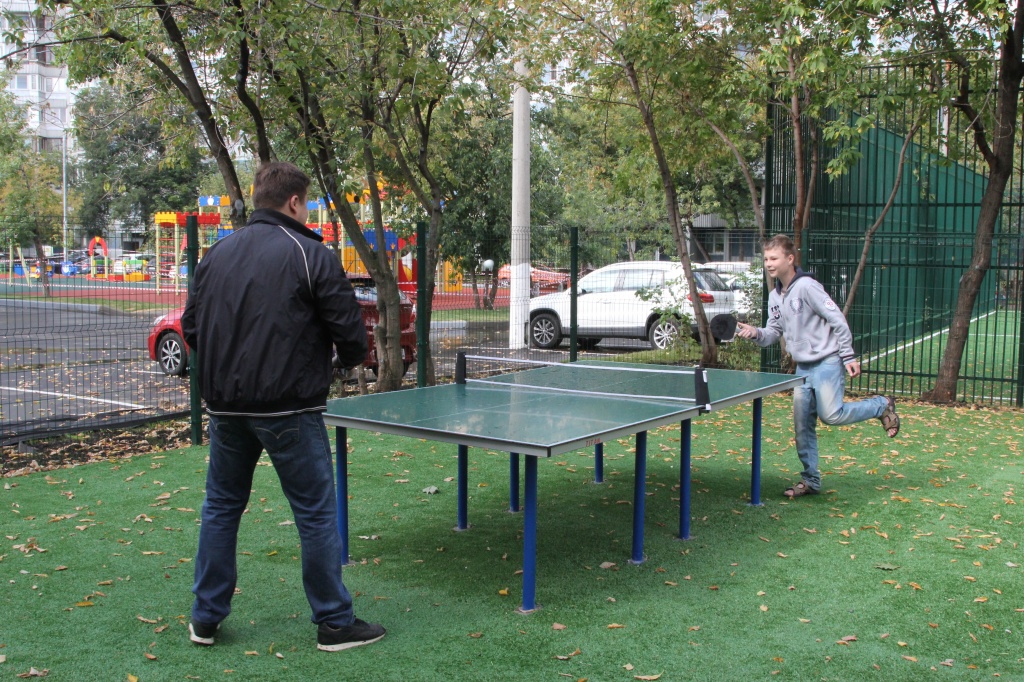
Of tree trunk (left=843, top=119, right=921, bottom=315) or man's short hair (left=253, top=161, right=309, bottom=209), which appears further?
tree trunk (left=843, top=119, right=921, bottom=315)

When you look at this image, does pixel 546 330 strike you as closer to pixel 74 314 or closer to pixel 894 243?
pixel 894 243

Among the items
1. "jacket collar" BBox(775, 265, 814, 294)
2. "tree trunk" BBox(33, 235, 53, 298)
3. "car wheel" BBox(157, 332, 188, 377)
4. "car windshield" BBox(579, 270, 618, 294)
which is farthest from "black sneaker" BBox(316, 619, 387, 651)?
"car windshield" BBox(579, 270, 618, 294)

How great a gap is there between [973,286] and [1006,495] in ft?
17.2

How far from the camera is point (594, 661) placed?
4.26 m

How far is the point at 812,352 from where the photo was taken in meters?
6.96

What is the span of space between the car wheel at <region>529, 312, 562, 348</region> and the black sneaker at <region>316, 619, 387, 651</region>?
505 inches

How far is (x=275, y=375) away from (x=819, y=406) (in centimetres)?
426

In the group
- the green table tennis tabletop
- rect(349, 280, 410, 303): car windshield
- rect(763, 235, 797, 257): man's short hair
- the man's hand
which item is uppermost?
rect(763, 235, 797, 257): man's short hair

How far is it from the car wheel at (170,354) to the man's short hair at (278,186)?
9358 millimetres

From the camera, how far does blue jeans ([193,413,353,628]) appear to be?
4199mm

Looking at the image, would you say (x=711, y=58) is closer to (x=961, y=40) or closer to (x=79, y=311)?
(x=961, y=40)

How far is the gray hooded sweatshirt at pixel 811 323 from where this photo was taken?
6840mm

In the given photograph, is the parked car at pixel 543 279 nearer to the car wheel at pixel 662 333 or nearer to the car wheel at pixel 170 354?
the car wheel at pixel 662 333

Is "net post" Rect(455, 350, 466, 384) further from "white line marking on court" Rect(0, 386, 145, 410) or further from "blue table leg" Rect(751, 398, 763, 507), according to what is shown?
"white line marking on court" Rect(0, 386, 145, 410)
